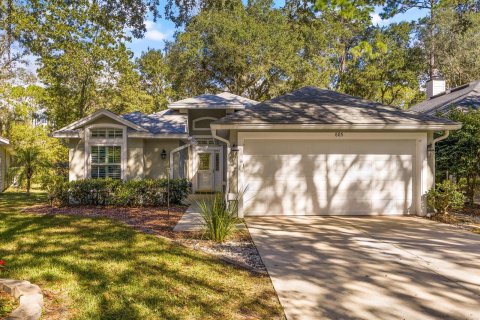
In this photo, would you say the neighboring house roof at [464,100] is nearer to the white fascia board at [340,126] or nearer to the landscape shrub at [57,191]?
the white fascia board at [340,126]

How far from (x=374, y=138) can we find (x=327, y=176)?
1707mm

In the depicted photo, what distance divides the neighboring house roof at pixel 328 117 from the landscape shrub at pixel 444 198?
5.34 ft

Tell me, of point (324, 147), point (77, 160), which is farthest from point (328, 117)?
point (77, 160)

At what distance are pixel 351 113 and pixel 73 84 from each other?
16015mm

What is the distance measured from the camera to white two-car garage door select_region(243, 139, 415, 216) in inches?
378

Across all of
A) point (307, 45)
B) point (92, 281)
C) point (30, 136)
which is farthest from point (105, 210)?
point (307, 45)

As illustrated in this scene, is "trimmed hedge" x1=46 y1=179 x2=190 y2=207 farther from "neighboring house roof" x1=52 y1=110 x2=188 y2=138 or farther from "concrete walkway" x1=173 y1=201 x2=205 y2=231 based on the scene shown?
"neighboring house roof" x1=52 y1=110 x2=188 y2=138

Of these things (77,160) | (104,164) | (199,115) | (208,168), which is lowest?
(208,168)

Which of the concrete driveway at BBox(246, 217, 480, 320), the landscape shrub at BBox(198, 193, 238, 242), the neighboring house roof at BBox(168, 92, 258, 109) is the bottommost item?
the concrete driveway at BBox(246, 217, 480, 320)

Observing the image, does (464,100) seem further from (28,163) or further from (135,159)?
(28,163)

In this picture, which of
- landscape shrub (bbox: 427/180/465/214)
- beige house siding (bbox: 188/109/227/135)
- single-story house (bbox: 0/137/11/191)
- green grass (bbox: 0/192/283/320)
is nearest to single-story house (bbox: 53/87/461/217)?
landscape shrub (bbox: 427/180/465/214)

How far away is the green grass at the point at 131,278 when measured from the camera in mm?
3654

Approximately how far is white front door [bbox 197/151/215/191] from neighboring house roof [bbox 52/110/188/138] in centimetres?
190

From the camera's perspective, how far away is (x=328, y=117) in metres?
9.53
